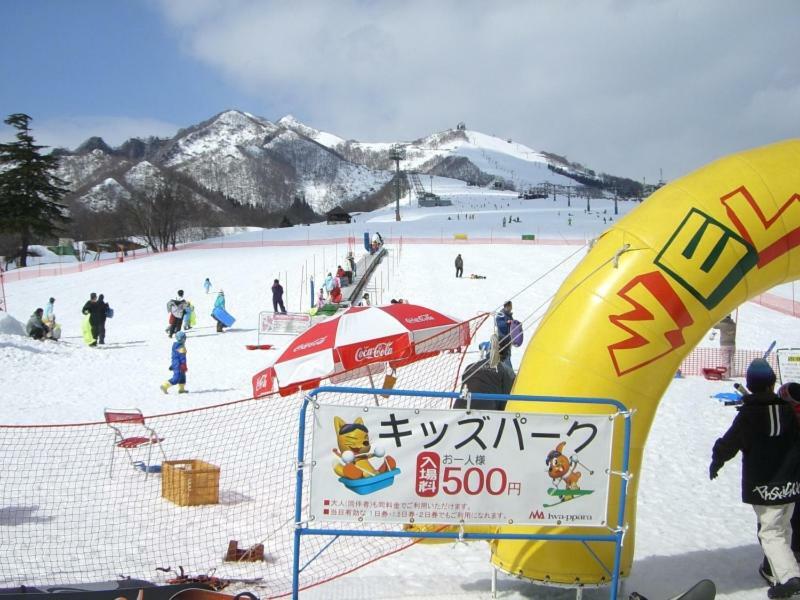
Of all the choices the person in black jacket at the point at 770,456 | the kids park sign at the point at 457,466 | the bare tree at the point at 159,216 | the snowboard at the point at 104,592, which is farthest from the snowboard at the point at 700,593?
the bare tree at the point at 159,216

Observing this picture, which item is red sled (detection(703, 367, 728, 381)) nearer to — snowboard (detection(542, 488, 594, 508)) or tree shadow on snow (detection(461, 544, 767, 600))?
tree shadow on snow (detection(461, 544, 767, 600))

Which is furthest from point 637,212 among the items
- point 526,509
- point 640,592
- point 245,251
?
point 245,251

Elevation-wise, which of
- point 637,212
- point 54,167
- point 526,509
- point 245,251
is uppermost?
point 54,167

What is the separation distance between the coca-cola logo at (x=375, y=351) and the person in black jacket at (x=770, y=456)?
19.4ft

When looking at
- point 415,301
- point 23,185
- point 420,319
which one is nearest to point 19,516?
point 420,319

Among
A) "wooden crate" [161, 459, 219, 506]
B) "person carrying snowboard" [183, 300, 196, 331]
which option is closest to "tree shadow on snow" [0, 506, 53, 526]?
"wooden crate" [161, 459, 219, 506]

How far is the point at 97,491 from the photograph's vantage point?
8562mm

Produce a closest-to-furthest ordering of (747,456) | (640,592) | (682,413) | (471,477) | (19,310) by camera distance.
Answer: (471,477)
(747,456)
(640,592)
(682,413)
(19,310)

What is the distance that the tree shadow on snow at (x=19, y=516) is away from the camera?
7.39m

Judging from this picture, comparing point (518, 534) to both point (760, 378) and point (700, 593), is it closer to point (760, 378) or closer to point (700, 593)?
point (700, 593)

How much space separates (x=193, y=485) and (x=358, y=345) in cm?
317

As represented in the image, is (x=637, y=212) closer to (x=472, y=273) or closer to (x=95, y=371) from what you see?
(x=95, y=371)

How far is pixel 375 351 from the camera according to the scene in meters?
10.6

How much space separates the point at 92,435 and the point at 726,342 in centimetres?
1231
